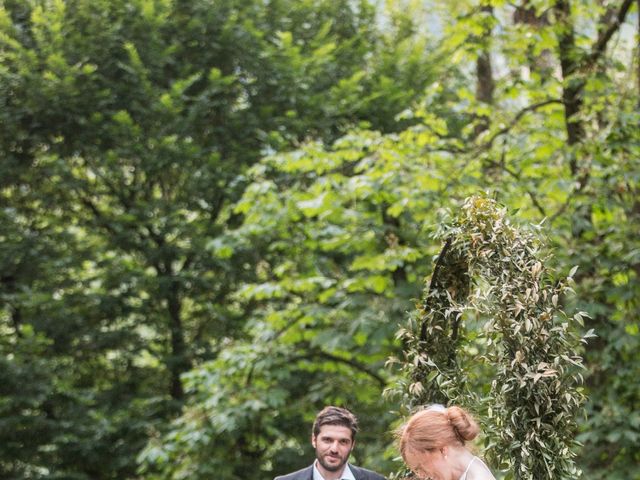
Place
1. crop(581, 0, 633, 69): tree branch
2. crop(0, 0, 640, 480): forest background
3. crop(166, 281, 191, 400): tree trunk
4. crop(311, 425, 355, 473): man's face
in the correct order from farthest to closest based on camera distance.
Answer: crop(166, 281, 191, 400): tree trunk, crop(581, 0, 633, 69): tree branch, crop(0, 0, 640, 480): forest background, crop(311, 425, 355, 473): man's face

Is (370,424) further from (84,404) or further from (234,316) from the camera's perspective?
(84,404)

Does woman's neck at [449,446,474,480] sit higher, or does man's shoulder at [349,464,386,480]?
man's shoulder at [349,464,386,480]

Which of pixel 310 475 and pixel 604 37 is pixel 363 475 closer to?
pixel 310 475

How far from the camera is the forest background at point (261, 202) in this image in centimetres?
877

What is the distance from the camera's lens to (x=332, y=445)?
184 inches

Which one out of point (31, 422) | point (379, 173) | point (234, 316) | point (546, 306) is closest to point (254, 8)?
point (234, 316)

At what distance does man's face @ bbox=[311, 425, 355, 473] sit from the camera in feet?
15.3

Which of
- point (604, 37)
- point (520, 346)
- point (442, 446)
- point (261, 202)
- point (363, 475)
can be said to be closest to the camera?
point (442, 446)

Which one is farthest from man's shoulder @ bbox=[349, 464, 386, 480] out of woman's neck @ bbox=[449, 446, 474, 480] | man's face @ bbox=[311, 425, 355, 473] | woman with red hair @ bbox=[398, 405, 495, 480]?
woman's neck @ bbox=[449, 446, 474, 480]

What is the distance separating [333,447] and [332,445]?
0.01 metres

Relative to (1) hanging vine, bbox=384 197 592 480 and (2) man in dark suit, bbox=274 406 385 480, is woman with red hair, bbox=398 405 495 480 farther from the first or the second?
(2) man in dark suit, bbox=274 406 385 480

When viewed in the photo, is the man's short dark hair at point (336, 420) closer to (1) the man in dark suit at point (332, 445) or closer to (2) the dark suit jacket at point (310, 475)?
(1) the man in dark suit at point (332, 445)

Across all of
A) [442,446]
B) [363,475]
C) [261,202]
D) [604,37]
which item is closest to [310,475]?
[363,475]

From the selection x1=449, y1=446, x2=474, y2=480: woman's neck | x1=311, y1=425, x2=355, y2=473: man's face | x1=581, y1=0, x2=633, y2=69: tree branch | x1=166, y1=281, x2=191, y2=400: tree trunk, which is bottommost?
x1=449, y1=446, x2=474, y2=480: woman's neck
